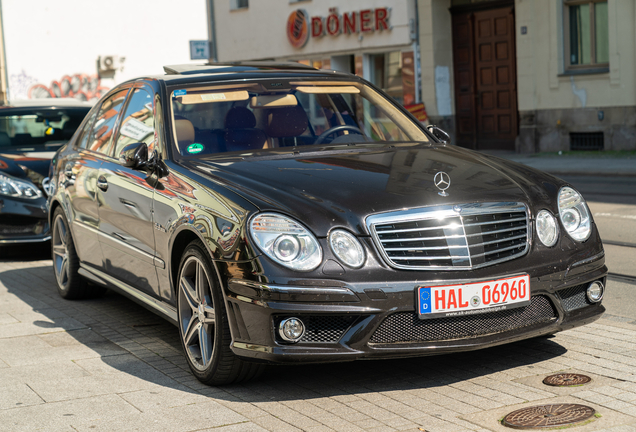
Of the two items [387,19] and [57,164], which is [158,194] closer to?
[57,164]

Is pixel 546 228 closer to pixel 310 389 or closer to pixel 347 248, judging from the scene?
pixel 347 248

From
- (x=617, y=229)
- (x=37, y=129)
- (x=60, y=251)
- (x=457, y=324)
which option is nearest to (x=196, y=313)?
(x=457, y=324)

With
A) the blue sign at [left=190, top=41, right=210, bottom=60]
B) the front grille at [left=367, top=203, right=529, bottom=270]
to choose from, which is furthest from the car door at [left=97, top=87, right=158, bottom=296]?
the blue sign at [left=190, top=41, right=210, bottom=60]

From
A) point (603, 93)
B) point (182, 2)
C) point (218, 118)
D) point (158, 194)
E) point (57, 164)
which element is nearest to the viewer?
point (158, 194)

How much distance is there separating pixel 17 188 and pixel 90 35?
2723 cm

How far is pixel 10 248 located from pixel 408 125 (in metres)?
6.26

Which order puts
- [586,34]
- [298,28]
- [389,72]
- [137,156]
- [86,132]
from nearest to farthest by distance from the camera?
[137,156]
[86,132]
[586,34]
[389,72]
[298,28]

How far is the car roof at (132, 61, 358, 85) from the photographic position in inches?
223

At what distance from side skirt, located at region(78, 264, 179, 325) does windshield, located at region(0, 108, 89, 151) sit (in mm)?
3532

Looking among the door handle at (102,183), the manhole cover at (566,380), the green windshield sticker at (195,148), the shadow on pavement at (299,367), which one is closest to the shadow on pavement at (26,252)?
the shadow on pavement at (299,367)

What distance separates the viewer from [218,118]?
212 inches

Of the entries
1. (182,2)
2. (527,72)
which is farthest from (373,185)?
(182,2)

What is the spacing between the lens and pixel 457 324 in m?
4.18

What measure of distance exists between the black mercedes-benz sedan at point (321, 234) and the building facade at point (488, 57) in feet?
49.4
